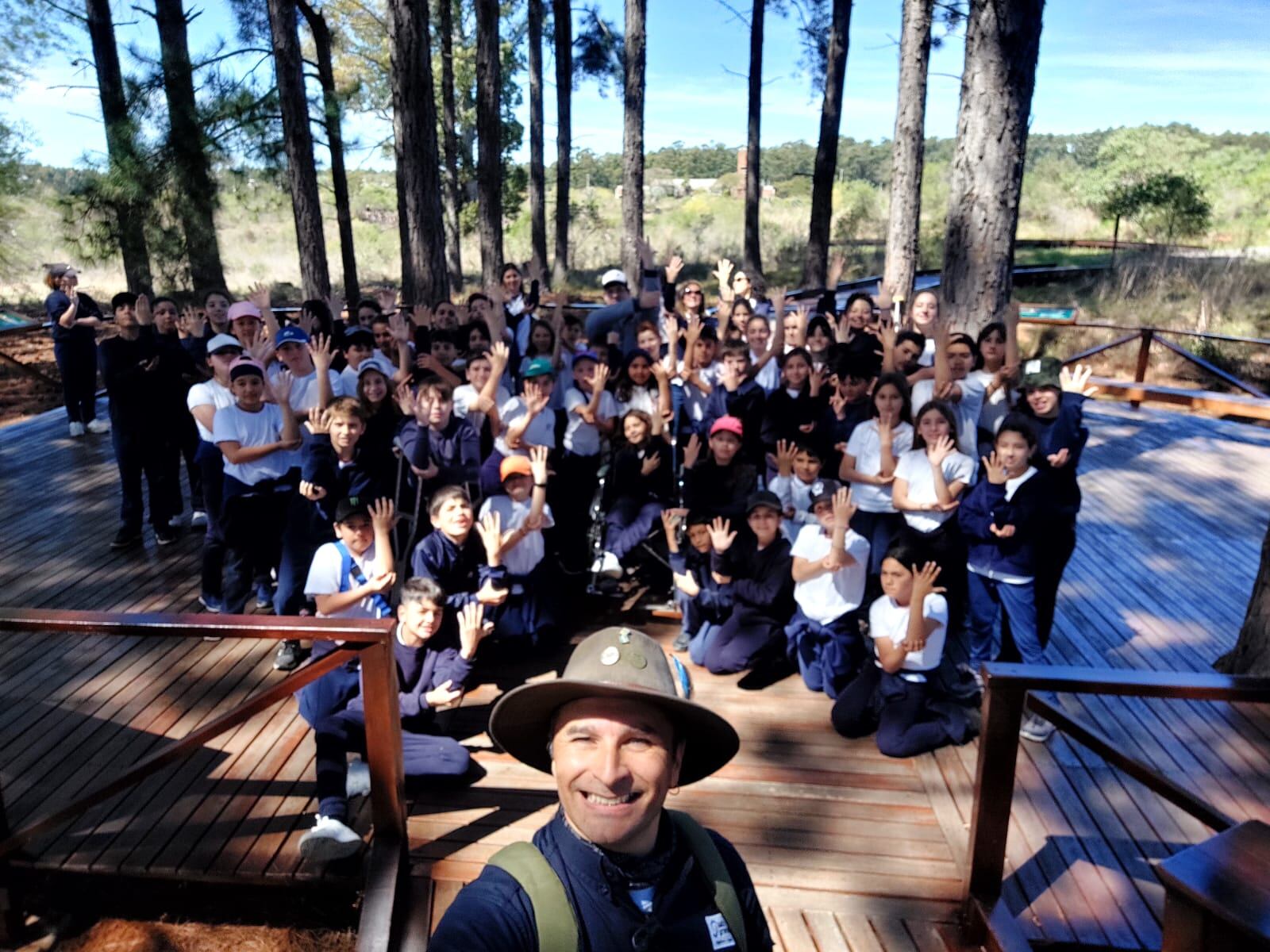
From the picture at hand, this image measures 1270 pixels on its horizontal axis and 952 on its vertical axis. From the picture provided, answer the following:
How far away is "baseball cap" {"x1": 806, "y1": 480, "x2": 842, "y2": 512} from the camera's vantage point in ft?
14.5

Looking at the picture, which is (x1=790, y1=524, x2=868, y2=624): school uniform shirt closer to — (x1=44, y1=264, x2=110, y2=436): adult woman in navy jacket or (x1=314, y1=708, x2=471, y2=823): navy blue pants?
(x1=314, y1=708, x2=471, y2=823): navy blue pants

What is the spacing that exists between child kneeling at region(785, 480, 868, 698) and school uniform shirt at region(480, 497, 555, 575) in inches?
53.7

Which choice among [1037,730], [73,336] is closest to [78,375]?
[73,336]

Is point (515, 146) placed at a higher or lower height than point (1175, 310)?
higher

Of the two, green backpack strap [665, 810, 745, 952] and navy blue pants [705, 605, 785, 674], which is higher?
green backpack strap [665, 810, 745, 952]

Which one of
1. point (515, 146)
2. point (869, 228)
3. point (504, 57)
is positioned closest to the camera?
point (504, 57)

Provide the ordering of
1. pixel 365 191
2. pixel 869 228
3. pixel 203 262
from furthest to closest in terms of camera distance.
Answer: pixel 365 191
pixel 869 228
pixel 203 262

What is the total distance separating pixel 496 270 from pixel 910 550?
1050 cm

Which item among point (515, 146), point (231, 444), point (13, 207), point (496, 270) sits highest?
point (515, 146)

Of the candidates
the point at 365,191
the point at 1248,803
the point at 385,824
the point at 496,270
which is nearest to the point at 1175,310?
the point at 496,270

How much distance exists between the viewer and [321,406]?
4777 millimetres

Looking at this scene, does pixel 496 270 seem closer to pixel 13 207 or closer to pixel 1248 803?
pixel 13 207

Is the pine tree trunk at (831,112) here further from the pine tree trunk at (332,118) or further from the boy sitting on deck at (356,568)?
the boy sitting on deck at (356,568)

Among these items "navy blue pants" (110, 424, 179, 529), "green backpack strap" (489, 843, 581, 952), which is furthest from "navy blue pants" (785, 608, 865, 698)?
"navy blue pants" (110, 424, 179, 529)
